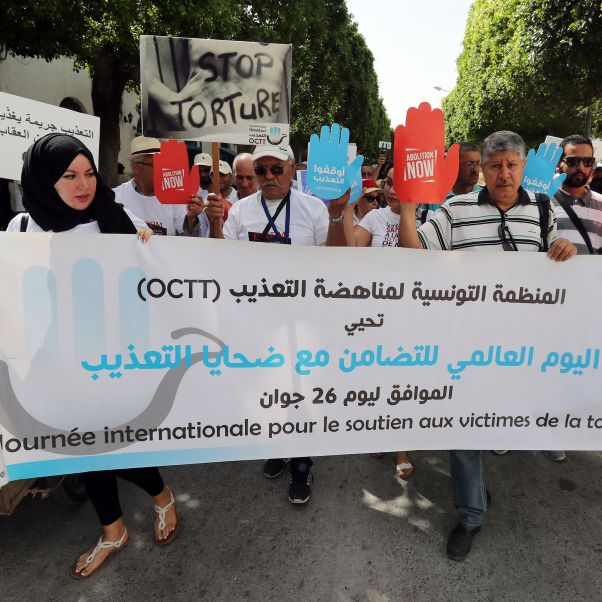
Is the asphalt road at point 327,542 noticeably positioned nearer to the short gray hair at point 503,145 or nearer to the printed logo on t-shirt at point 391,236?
the printed logo on t-shirt at point 391,236

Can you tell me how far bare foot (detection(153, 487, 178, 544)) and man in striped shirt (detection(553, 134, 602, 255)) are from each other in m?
2.64

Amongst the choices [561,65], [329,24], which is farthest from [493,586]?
[329,24]

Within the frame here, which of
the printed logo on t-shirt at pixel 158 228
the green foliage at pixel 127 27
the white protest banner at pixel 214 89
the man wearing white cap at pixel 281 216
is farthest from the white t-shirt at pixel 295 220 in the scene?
the green foliage at pixel 127 27

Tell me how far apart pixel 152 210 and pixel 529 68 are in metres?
8.36

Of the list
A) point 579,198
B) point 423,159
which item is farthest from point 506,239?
point 579,198

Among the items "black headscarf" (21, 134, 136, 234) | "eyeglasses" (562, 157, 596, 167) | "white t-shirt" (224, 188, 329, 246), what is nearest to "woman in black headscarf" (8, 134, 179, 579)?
"black headscarf" (21, 134, 136, 234)

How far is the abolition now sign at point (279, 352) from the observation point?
192 centimetres

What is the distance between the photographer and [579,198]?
306 cm

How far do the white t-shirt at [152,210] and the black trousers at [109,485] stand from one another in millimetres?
1759

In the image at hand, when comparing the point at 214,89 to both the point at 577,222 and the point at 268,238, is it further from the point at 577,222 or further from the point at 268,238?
the point at 577,222

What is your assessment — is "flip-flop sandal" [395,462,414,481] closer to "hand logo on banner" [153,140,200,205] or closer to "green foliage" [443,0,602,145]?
"hand logo on banner" [153,140,200,205]

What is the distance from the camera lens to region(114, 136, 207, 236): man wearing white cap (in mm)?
3477

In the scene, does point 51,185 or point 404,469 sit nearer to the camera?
point 51,185

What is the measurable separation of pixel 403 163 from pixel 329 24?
18736 mm
